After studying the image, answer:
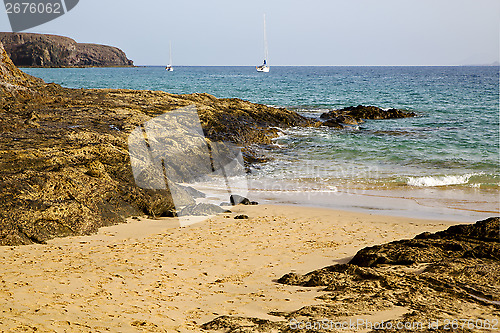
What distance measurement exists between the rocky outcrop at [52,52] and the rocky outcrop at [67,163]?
140 metres

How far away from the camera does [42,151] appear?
8148mm

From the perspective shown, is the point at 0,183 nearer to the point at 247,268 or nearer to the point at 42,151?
the point at 42,151

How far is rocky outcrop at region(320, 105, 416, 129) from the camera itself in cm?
2308

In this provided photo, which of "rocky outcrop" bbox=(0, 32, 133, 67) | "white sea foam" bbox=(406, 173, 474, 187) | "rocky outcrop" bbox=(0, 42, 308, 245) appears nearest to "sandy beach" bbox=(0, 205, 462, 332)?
"rocky outcrop" bbox=(0, 42, 308, 245)

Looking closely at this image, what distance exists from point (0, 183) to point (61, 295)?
3.15 m

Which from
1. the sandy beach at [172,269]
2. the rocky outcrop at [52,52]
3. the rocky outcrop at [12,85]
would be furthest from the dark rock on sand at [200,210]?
the rocky outcrop at [52,52]

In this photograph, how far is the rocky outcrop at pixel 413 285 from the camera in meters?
3.63

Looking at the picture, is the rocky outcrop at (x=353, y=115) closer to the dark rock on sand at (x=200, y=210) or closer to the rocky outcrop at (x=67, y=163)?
the rocky outcrop at (x=67, y=163)

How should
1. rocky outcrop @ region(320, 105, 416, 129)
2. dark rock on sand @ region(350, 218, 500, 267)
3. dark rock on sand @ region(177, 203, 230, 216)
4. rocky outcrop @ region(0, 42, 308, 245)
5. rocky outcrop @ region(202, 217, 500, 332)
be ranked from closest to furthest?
rocky outcrop @ region(202, 217, 500, 332), dark rock on sand @ region(350, 218, 500, 267), rocky outcrop @ region(0, 42, 308, 245), dark rock on sand @ region(177, 203, 230, 216), rocky outcrop @ region(320, 105, 416, 129)

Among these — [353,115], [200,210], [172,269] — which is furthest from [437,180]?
[353,115]

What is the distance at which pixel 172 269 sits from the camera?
5117mm

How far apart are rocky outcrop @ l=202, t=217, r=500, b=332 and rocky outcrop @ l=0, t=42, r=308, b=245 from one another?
3.56m

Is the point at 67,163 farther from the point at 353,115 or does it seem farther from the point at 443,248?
the point at 353,115

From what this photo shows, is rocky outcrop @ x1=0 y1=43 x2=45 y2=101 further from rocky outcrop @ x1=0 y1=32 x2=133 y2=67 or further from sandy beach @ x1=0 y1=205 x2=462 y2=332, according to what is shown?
rocky outcrop @ x1=0 y1=32 x2=133 y2=67
